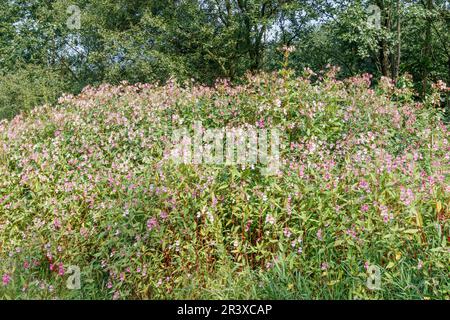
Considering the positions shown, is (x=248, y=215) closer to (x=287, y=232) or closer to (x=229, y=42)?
(x=287, y=232)

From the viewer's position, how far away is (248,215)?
338 centimetres

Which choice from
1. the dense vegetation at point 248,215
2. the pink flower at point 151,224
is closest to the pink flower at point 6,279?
the dense vegetation at point 248,215

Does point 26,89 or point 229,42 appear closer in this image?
point 229,42

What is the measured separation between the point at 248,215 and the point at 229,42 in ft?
33.5

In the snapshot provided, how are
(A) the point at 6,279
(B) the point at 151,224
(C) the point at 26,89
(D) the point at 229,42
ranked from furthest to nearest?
1. (C) the point at 26,89
2. (D) the point at 229,42
3. (B) the point at 151,224
4. (A) the point at 6,279

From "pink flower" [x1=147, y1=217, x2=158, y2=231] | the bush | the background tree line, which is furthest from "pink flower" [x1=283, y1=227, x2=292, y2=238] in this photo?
the bush

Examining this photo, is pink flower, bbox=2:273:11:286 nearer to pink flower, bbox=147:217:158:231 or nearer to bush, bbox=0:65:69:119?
pink flower, bbox=147:217:158:231

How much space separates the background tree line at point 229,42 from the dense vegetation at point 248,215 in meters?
6.24

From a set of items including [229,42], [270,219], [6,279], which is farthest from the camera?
[229,42]

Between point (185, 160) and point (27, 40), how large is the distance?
47.7 ft

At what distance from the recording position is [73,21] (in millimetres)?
14531

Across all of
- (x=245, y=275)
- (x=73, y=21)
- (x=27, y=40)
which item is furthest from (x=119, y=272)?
(x=27, y=40)

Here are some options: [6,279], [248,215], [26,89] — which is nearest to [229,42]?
[26,89]

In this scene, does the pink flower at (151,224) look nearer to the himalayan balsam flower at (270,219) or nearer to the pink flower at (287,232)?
the himalayan balsam flower at (270,219)
